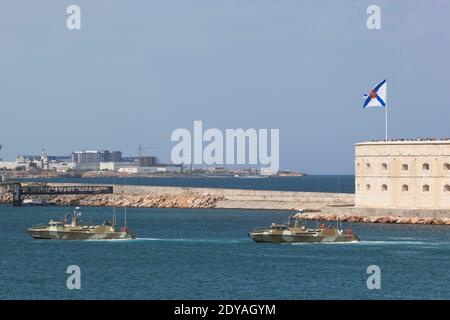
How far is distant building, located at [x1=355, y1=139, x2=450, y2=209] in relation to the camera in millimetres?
108688

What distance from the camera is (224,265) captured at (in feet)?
247

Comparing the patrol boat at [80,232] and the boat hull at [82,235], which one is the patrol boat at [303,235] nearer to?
the boat hull at [82,235]

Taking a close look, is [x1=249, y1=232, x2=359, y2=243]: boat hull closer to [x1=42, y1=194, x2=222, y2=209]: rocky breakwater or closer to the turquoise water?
the turquoise water

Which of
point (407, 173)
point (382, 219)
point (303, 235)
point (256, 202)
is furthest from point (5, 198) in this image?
point (303, 235)

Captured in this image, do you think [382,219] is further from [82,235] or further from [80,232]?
[80,232]

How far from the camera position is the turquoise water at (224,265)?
62812 mm

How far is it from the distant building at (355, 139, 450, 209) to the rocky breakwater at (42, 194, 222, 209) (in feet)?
157

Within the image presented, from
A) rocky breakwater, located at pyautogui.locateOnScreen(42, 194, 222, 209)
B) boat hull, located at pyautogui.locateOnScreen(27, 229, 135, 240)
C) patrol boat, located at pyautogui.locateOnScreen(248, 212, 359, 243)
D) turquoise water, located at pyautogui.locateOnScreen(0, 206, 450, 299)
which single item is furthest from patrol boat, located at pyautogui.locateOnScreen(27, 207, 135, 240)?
rocky breakwater, located at pyautogui.locateOnScreen(42, 194, 222, 209)

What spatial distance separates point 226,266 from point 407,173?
3945 cm

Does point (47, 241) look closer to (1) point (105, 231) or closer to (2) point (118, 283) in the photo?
(1) point (105, 231)

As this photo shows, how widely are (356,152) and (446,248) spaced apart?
29.9m

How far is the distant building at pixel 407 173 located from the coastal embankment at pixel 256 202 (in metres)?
1.39
